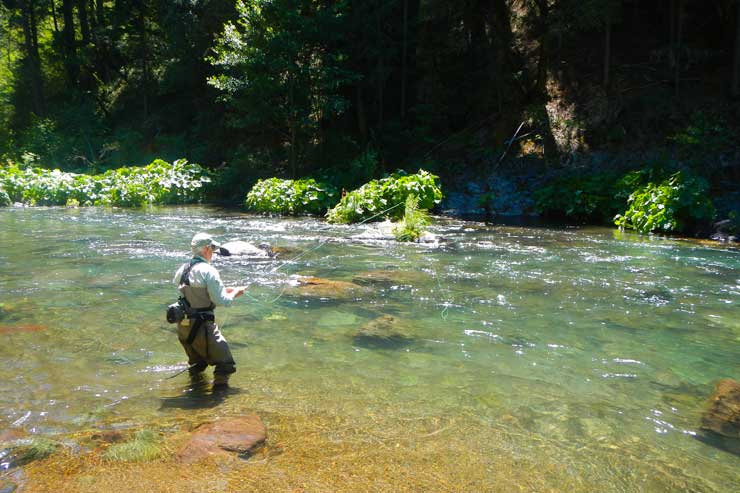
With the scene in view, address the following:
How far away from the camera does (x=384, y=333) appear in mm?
6812

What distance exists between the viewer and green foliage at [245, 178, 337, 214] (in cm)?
1919

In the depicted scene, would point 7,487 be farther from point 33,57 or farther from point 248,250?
point 33,57

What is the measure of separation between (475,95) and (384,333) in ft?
60.9

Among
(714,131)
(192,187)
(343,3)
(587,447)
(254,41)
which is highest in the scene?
(343,3)

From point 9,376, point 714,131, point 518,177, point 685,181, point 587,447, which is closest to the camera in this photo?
point 587,447

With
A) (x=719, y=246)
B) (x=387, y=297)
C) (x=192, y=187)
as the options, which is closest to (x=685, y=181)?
(x=719, y=246)

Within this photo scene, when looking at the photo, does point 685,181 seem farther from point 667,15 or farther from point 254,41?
point 254,41

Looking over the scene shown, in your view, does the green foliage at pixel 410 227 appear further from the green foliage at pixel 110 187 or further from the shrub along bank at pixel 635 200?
the green foliage at pixel 110 187

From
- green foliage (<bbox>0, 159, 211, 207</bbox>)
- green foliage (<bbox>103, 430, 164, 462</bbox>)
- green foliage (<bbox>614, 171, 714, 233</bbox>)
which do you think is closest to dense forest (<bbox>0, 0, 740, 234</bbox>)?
green foliage (<bbox>614, 171, 714, 233</bbox>)

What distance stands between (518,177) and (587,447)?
16.7 metres

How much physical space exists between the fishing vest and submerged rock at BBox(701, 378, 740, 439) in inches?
161

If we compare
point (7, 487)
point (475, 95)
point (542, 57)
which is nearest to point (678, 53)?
point (542, 57)

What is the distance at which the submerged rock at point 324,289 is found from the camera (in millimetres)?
8480

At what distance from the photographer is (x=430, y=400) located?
4988mm
